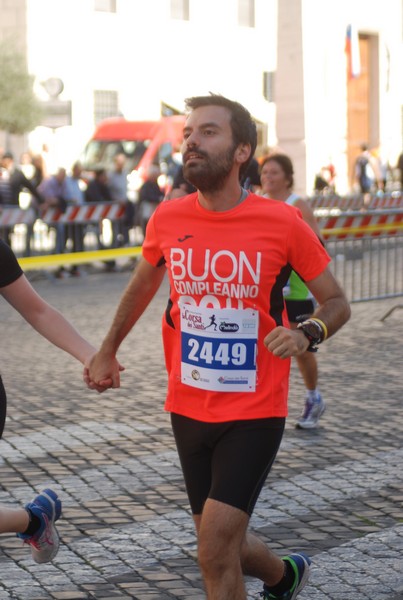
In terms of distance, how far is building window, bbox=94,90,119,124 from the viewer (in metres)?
42.8

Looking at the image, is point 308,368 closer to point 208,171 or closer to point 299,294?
point 299,294

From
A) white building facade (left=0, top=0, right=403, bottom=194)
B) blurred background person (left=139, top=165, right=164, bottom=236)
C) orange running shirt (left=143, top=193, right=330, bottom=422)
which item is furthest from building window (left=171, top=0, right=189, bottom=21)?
orange running shirt (left=143, top=193, right=330, bottom=422)

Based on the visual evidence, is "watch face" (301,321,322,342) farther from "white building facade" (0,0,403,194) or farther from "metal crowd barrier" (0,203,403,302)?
"white building facade" (0,0,403,194)

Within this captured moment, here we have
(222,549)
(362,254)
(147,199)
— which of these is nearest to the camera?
(222,549)

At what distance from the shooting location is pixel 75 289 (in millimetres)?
19062

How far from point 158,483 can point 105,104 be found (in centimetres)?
3625

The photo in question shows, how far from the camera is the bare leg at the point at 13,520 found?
4.95 meters

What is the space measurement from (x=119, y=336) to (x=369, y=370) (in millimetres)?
6832


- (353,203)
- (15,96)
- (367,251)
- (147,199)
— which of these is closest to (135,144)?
(353,203)

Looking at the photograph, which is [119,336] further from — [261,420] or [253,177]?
[253,177]

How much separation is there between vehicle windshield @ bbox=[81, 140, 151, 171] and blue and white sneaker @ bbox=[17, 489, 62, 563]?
28129 mm

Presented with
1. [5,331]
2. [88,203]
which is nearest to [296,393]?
[5,331]

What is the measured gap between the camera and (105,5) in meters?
43.0

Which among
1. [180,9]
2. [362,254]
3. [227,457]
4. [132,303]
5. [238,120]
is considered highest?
[180,9]
